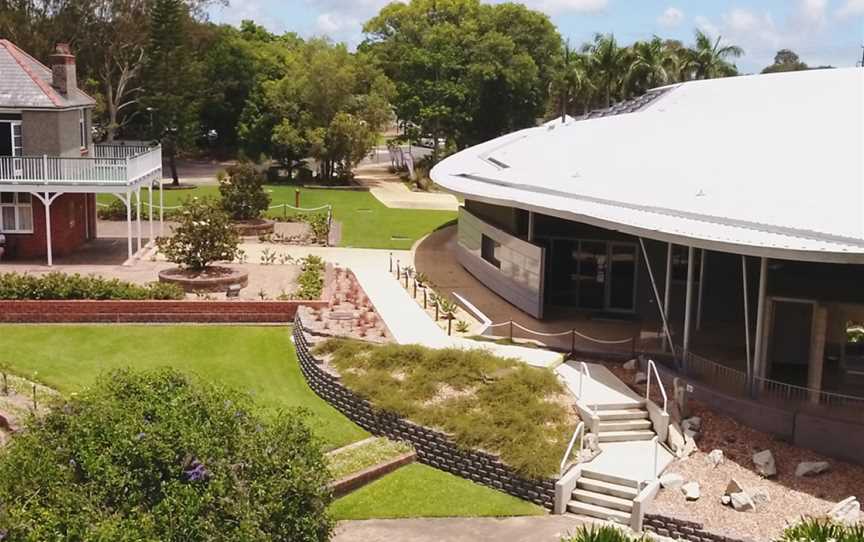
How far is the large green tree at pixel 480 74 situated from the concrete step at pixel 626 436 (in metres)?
49.0

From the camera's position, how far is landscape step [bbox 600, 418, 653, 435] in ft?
59.9

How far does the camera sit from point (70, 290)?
83.8 feet

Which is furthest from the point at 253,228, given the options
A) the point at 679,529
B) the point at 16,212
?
the point at 679,529

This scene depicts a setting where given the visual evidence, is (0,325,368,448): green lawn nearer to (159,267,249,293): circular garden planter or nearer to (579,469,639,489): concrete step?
(159,267,249,293): circular garden planter

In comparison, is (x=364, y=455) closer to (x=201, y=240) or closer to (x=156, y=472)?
(x=156, y=472)

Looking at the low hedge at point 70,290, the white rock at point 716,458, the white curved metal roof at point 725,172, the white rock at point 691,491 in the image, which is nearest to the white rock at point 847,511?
the white rock at point 691,491

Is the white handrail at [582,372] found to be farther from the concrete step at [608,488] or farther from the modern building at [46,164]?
the modern building at [46,164]

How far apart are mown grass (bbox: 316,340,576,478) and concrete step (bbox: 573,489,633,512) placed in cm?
59

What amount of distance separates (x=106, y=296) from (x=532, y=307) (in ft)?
35.8

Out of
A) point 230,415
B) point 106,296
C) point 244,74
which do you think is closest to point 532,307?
point 106,296

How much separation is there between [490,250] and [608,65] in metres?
36.9

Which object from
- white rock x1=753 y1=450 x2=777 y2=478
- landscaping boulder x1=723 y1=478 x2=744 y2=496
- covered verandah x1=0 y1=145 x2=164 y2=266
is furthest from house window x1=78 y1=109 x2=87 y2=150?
landscaping boulder x1=723 y1=478 x2=744 y2=496

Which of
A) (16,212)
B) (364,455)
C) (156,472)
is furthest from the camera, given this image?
(16,212)

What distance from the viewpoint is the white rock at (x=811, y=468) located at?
1666cm
